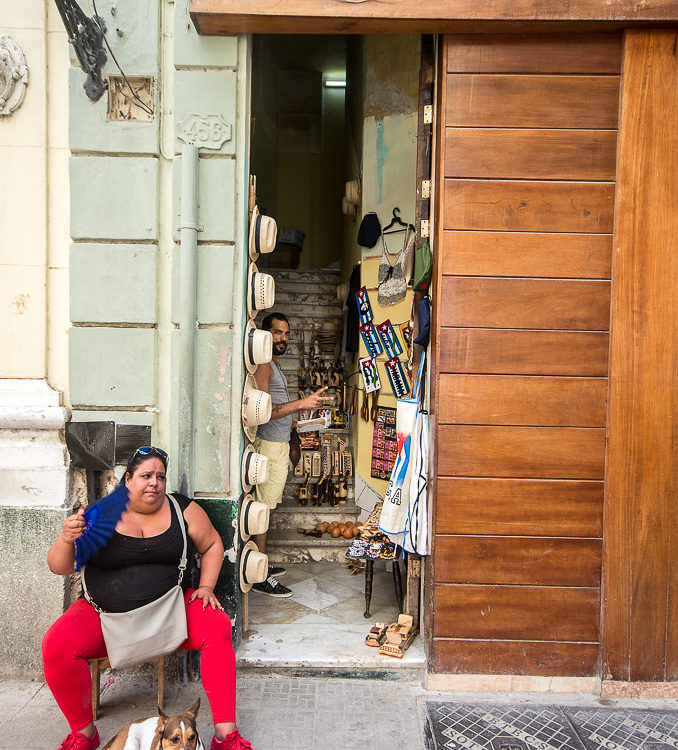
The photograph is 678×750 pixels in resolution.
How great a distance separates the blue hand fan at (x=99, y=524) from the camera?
2.83 m

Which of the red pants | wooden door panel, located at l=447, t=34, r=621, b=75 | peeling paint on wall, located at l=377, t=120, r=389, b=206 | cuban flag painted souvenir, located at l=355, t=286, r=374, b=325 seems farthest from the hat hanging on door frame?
peeling paint on wall, located at l=377, t=120, r=389, b=206

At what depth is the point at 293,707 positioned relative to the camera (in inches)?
126

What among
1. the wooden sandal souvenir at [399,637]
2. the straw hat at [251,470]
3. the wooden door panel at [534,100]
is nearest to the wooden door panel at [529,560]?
the wooden sandal souvenir at [399,637]

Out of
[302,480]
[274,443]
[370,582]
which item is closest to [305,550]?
[302,480]

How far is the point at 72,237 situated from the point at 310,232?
8.39m

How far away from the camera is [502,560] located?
337 cm

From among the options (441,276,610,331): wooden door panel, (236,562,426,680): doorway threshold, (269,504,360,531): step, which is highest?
(441,276,610,331): wooden door panel

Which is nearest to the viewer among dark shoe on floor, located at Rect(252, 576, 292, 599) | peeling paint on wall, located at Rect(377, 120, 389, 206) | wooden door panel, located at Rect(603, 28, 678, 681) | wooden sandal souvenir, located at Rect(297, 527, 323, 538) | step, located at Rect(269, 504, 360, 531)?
wooden door panel, located at Rect(603, 28, 678, 681)

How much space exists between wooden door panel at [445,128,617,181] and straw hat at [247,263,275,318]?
128 cm

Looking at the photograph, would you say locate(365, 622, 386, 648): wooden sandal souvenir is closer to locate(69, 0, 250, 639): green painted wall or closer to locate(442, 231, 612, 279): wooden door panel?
locate(69, 0, 250, 639): green painted wall

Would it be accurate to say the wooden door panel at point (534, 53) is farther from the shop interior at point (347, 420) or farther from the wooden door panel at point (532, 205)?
the shop interior at point (347, 420)

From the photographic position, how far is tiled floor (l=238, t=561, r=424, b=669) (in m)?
3.50

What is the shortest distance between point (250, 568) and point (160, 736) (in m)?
1.16

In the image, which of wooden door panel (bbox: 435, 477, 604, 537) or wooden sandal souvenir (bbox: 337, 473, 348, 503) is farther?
wooden sandal souvenir (bbox: 337, 473, 348, 503)
